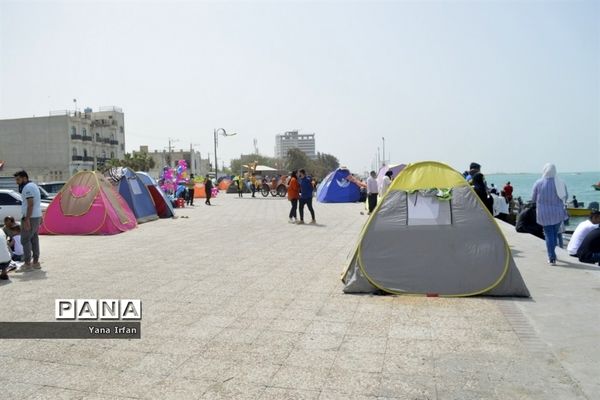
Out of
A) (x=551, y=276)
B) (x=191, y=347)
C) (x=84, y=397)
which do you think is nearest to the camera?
(x=84, y=397)

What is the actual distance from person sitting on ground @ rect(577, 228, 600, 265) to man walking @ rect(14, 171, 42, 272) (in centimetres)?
949

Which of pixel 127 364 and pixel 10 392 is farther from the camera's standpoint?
pixel 127 364

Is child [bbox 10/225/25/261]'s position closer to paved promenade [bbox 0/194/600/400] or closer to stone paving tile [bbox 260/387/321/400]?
paved promenade [bbox 0/194/600/400]

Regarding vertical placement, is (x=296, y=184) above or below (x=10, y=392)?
above

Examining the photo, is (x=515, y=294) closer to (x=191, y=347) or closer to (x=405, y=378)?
(x=405, y=378)

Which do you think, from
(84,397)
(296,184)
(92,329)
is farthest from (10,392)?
(296,184)

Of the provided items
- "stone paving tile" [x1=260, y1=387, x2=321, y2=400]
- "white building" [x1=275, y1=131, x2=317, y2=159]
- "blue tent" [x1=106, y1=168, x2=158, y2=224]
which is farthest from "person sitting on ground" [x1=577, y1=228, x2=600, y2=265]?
"white building" [x1=275, y1=131, x2=317, y2=159]

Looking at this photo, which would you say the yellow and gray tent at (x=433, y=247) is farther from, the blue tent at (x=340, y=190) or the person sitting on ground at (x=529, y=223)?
the blue tent at (x=340, y=190)

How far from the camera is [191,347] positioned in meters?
4.45

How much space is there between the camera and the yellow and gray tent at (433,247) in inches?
236

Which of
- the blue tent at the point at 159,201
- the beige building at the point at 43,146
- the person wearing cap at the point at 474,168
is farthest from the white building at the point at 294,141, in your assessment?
the person wearing cap at the point at 474,168

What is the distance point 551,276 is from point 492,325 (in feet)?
9.09

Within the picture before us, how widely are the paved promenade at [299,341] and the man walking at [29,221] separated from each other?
1.77 ft

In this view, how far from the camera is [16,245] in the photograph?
8578 mm
